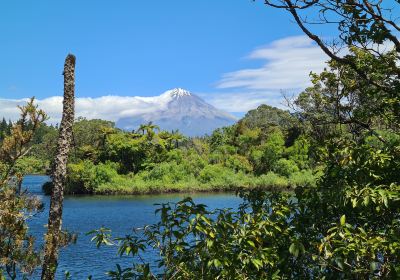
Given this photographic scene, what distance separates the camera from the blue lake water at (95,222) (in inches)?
779

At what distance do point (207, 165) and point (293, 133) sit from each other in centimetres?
1373

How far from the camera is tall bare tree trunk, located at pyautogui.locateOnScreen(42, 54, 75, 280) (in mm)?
7660

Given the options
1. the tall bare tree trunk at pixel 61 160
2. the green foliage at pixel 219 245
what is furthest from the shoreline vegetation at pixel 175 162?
the green foliage at pixel 219 245

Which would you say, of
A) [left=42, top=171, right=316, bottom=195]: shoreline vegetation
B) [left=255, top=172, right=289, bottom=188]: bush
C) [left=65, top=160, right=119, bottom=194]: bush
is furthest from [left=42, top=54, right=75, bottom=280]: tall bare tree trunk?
[left=65, top=160, right=119, bottom=194]: bush

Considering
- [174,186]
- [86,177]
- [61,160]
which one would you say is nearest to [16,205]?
[61,160]

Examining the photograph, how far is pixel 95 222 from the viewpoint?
33.7 meters

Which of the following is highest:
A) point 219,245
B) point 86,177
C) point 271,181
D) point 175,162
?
point 175,162

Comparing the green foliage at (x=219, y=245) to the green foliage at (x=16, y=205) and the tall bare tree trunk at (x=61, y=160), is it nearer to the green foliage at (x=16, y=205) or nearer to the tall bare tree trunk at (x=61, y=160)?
the green foliage at (x=16, y=205)

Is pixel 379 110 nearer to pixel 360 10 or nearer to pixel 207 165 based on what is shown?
pixel 360 10

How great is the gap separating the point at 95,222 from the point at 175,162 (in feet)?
98.4

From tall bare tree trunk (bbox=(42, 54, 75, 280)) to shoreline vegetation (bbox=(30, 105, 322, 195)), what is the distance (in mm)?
48203

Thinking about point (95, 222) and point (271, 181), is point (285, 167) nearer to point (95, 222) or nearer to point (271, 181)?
point (271, 181)

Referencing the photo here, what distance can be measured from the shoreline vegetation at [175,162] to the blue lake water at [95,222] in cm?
668

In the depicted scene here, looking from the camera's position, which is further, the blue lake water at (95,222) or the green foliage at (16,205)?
the blue lake water at (95,222)
